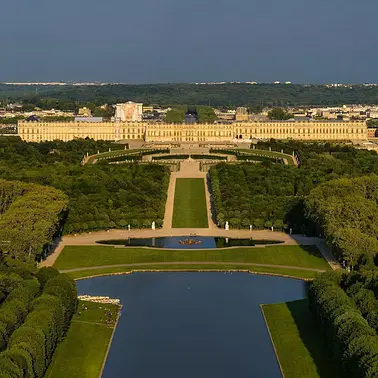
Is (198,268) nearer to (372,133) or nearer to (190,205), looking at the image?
(190,205)

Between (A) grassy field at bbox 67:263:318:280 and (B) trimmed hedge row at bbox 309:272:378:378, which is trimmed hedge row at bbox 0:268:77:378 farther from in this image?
(B) trimmed hedge row at bbox 309:272:378:378

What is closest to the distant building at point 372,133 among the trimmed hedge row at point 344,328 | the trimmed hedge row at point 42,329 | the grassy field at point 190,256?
the grassy field at point 190,256

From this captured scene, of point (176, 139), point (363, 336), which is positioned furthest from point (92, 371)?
point (176, 139)

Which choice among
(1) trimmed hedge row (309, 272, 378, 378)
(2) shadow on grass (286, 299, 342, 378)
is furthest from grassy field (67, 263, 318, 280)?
(1) trimmed hedge row (309, 272, 378, 378)

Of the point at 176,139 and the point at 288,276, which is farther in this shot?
the point at 176,139

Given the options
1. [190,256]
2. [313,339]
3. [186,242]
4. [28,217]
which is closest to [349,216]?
[190,256]

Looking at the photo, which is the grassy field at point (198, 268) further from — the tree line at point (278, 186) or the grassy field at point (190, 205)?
the grassy field at point (190, 205)

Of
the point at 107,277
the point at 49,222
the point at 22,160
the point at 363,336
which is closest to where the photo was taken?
the point at 363,336

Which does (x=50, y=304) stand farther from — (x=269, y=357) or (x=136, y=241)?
(x=136, y=241)
